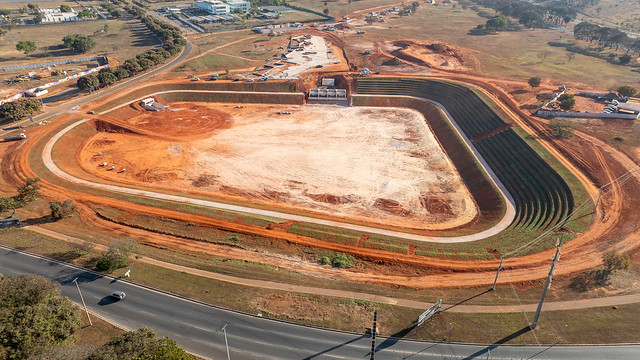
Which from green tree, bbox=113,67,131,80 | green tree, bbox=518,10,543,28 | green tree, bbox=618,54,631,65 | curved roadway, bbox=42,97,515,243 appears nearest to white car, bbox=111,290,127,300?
curved roadway, bbox=42,97,515,243

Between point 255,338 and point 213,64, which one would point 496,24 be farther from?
point 255,338

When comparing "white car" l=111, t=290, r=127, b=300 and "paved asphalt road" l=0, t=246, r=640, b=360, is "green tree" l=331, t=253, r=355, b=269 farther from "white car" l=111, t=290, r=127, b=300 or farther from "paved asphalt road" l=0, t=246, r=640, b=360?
"white car" l=111, t=290, r=127, b=300

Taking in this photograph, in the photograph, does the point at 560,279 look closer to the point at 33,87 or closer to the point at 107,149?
the point at 107,149

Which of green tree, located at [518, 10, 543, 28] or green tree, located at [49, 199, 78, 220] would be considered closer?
green tree, located at [49, 199, 78, 220]

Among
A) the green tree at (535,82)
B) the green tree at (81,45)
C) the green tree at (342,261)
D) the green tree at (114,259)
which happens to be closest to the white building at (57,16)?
the green tree at (81,45)

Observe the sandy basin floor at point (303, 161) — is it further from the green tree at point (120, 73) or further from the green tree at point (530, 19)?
the green tree at point (530, 19)

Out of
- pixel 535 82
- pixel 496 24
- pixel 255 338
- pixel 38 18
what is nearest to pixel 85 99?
pixel 255 338
